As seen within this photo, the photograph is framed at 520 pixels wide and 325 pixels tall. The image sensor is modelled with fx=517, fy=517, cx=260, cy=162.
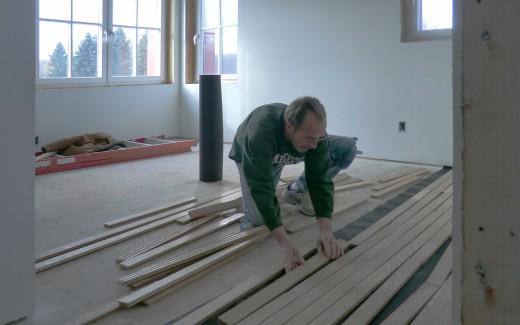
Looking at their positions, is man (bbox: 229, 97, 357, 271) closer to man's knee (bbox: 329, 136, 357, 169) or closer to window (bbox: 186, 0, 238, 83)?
man's knee (bbox: 329, 136, 357, 169)

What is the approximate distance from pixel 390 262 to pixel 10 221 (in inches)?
68.7

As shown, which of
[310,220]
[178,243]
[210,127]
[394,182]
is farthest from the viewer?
[210,127]

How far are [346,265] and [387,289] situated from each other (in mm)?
316

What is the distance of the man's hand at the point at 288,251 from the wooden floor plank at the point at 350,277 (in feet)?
0.73

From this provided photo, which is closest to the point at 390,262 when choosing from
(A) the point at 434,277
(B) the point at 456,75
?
(A) the point at 434,277

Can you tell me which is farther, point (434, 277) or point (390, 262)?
point (390, 262)

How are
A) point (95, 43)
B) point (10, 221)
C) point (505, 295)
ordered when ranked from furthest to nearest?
point (95, 43)
point (10, 221)
point (505, 295)

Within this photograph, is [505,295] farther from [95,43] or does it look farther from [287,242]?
[95,43]

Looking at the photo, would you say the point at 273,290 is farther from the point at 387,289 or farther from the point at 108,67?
the point at 108,67

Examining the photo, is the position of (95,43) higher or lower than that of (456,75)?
higher

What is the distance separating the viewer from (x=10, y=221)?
1.96 metres

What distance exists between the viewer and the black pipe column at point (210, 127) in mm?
4816

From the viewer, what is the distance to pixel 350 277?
2389mm

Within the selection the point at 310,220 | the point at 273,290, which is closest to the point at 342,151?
the point at 310,220
